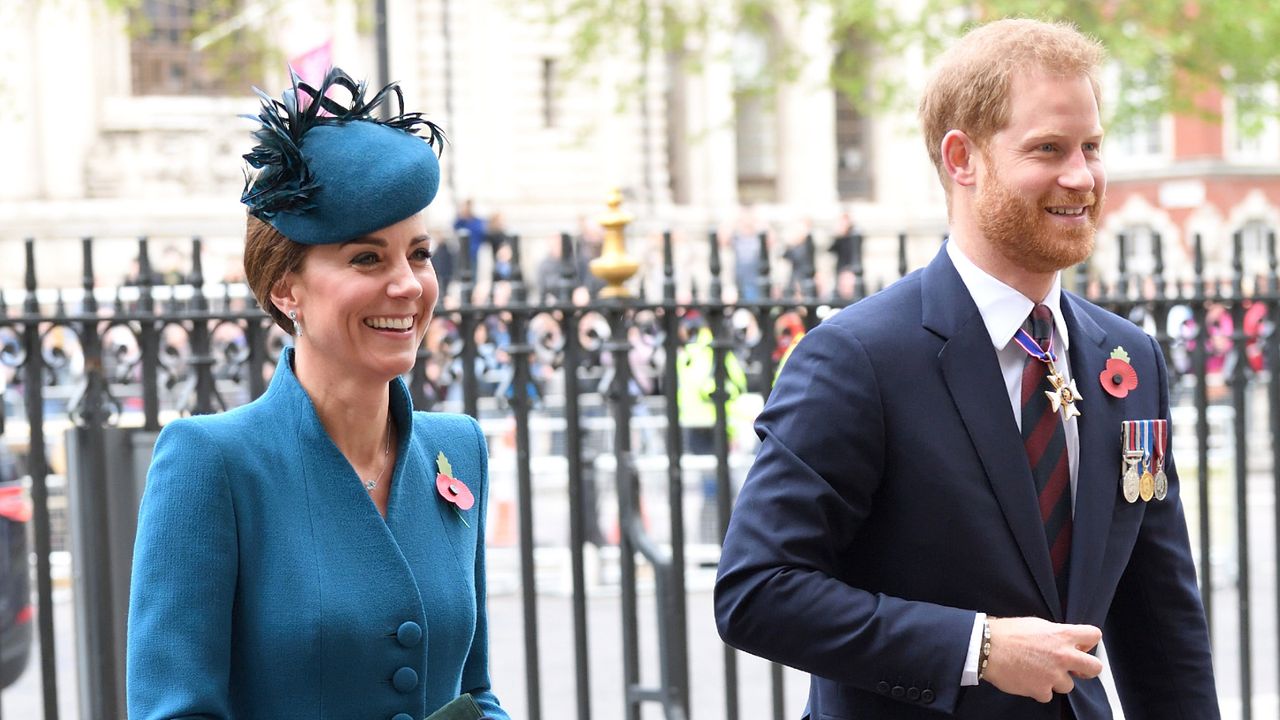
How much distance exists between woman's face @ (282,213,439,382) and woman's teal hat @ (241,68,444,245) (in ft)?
0.11

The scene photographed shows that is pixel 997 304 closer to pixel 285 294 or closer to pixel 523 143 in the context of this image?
pixel 285 294

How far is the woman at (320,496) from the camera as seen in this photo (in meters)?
2.16

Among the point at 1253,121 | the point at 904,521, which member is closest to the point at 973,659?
the point at 904,521

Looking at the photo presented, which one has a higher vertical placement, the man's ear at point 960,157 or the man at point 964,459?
the man's ear at point 960,157

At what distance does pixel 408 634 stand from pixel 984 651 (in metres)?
0.81

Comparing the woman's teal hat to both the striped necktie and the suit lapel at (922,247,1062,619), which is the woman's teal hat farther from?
the striped necktie

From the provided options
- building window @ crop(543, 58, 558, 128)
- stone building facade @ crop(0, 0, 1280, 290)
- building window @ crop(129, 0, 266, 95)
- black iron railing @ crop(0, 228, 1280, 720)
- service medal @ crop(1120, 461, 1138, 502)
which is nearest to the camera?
service medal @ crop(1120, 461, 1138, 502)

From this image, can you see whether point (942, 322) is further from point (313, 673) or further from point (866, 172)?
point (866, 172)

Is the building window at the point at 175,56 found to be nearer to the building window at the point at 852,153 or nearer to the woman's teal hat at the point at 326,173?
the building window at the point at 852,153

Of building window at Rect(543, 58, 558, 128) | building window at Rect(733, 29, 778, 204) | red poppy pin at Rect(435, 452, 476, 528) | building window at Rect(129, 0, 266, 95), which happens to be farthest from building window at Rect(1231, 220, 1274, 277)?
red poppy pin at Rect(435, 452, 476, 528)

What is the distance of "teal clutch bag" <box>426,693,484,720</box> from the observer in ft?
7.36

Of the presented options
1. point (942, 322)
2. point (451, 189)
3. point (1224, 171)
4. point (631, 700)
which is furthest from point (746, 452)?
point (1224, 171)

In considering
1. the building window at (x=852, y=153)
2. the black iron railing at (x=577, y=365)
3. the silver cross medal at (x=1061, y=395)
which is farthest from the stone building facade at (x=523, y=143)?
the silver cross medal at (x=1061, y=395)

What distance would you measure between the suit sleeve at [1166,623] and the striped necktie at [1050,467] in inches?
8.8
